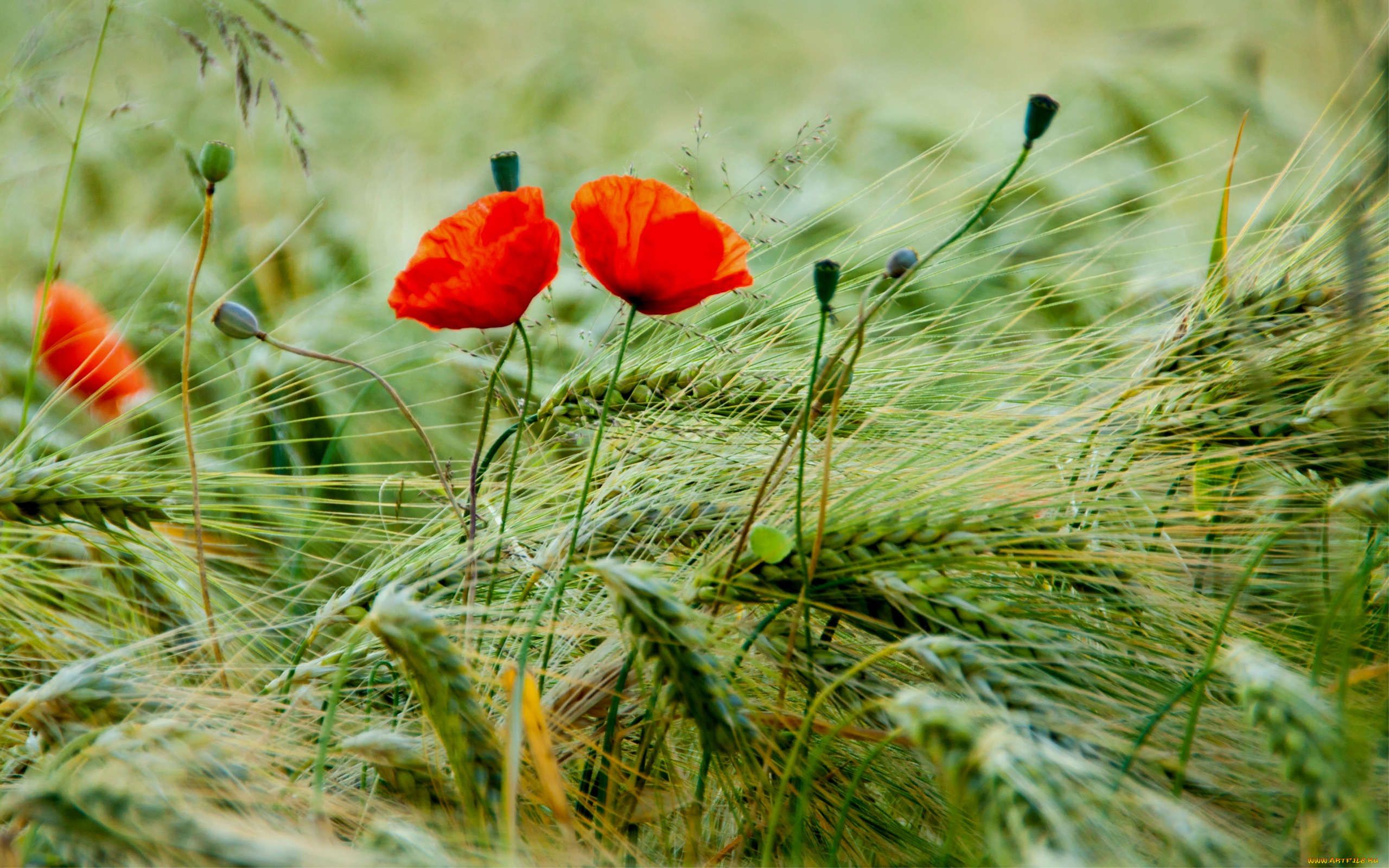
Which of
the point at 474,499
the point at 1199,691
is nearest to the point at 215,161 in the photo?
the point at 474,499

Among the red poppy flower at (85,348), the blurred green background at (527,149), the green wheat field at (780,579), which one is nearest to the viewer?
the green wheat field at (780,579)

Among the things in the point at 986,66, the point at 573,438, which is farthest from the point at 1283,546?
the point at 986,66

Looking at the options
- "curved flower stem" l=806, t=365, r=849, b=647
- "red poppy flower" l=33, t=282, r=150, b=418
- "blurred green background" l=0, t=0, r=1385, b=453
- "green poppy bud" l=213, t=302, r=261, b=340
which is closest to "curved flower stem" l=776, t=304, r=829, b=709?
"curved flower stem" l=806, t=365, r=849, b=647

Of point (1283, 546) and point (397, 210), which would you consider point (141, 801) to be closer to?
point (1283, 546)

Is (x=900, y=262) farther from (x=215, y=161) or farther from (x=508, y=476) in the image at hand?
(x=215, y=161)

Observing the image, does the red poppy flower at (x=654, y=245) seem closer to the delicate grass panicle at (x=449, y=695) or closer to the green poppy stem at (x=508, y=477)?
the green poppy stem at (x=508, y=477)

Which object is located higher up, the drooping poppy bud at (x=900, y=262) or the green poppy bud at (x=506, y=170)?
Result: the green poppy bud at (x=506, y=170)

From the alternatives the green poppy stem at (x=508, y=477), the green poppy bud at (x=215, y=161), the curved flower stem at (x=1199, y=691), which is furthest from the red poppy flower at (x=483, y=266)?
the curved flower stem at (x=1199, y=691)
